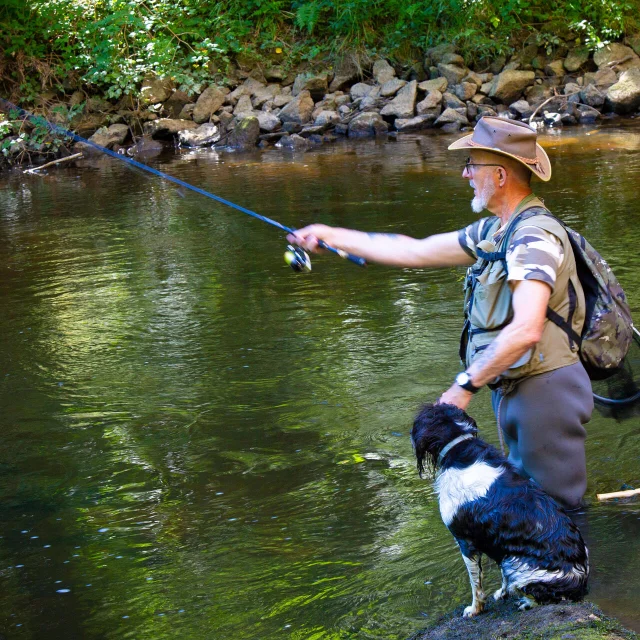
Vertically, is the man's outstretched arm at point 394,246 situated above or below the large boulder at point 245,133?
below

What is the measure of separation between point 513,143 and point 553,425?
1.08 m

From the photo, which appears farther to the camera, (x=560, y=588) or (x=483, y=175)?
(x=483, y=175)

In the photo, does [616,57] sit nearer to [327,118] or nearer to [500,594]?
[327,118]

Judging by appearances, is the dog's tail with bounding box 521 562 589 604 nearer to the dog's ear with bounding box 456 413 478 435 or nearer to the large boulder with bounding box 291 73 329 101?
the dog's ear with bounding box 456 413 478 435

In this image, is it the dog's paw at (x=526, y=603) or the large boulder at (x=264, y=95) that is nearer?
the dog's paw at (x=526, y=603)

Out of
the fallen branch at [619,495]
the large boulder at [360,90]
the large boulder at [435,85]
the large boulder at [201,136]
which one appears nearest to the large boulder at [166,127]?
the large boulder at [201,136]

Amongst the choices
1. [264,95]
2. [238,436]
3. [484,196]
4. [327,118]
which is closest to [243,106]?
[264,95]

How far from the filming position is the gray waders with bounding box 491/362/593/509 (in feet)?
10.7

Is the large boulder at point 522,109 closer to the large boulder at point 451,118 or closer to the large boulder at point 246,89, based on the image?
the large boulder at point 451,118

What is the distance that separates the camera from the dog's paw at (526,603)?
2.97 m

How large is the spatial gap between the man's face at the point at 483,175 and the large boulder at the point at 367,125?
17.1 metres

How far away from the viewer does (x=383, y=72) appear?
21844mm

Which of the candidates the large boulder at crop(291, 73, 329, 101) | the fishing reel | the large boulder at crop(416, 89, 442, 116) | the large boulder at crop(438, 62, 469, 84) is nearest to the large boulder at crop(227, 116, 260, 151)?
the large boulder at crop(291, 73, 329, 101)

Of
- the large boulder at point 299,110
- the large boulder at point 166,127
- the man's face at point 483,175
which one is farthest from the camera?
the large boulder at point 166,127
